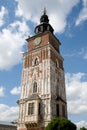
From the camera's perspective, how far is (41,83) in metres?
37.0

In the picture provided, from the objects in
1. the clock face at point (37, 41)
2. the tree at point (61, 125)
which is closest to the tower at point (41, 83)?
the clock face at point (37, 41)

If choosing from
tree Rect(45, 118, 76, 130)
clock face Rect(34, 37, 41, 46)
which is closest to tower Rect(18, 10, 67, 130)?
clock face Rect(34, 37, 41, 46)

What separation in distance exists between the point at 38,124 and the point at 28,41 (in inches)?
770

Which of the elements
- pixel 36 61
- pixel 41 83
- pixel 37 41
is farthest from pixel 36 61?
pixel 41 83

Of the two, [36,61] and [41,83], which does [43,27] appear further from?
[41,83]

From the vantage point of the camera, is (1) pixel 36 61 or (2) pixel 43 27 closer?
(1) pixel 36 61

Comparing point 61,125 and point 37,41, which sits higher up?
point 37,41

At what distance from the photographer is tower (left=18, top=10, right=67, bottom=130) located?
3372 cm

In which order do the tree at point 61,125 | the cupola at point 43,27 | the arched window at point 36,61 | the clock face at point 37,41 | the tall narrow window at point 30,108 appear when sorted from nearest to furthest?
the tree at point 61,125 → the tall narrow window at point 30,108 → the arched window at point 36,61 → the clock face at point 37,41 → the cupola at point 43,27

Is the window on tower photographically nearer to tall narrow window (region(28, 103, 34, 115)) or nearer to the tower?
the tower

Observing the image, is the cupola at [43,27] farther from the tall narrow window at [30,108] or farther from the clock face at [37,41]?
the tall narrow window at [30,108]

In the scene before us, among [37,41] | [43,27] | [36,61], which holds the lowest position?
[36,61]

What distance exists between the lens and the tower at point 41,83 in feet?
111

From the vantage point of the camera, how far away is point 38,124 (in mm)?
32938
